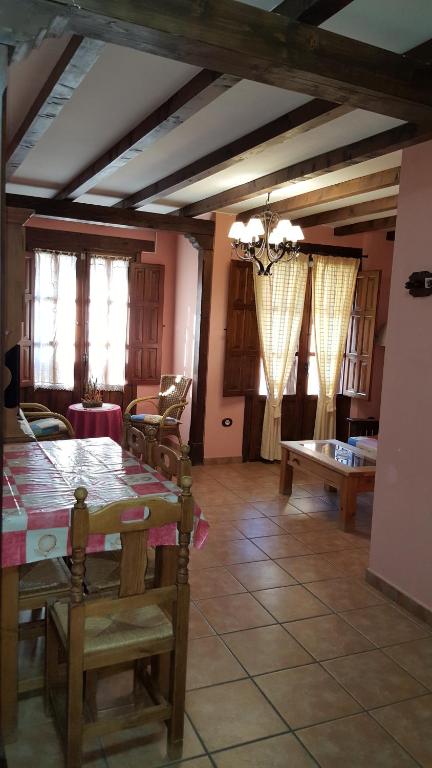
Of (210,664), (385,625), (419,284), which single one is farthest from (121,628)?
(419,284)

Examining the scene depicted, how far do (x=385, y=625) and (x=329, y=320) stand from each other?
3.89 metres

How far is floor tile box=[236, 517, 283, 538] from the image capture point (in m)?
4.23

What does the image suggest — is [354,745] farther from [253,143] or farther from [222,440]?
[222,440]

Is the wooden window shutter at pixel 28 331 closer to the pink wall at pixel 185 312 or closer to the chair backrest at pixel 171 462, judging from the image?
the pink wall at pixel 185 312

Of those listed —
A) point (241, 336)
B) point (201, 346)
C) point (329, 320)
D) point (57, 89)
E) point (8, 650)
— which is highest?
point (57, 89)

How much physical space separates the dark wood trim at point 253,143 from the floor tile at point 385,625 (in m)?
2.53

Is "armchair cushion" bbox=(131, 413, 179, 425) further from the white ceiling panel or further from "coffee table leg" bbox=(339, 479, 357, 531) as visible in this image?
the white ceiling panel

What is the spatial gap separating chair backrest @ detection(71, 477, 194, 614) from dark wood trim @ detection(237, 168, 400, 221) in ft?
10.1

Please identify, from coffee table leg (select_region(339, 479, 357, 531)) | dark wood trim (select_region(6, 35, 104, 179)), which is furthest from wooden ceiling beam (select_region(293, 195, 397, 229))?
dark wood trim (select_region(6, 35, 104, 179))

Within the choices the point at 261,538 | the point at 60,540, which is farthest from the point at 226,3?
the point at 261,538

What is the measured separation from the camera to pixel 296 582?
3.47 m

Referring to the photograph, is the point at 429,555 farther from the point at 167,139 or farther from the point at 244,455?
the point at 244,455

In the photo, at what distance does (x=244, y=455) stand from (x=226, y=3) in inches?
191

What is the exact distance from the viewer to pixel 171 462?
8.89 ft
